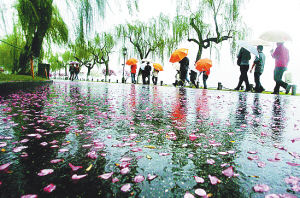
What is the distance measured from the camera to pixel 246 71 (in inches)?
358

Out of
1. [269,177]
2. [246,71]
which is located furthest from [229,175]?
[246,71]

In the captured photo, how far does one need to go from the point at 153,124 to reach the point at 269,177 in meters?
1.32

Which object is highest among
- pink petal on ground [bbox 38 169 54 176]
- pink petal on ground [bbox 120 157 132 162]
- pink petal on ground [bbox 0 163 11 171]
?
pink petal on ground [bbox 0 163 11 171]

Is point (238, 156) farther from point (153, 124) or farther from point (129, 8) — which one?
point (129, 8)

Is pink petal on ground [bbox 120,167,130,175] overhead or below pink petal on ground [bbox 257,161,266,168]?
overhead

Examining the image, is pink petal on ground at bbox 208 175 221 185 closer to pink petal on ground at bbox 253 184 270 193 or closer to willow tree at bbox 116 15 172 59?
pink petal on ground at bbox 253 184 270 193

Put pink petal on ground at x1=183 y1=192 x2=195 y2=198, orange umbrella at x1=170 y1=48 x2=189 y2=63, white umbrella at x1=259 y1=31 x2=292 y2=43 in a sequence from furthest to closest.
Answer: orange umbrella at x1=170 y1=48 x2=189 y2=63, white umbrella at x1=259 y1=31 x2=292 y2=43, pink petal on ground at x1=183 y1=192 x2=195 y2=198

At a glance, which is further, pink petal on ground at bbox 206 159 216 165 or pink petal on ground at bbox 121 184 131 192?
pink petal on ground at bbox 206 159 216 165

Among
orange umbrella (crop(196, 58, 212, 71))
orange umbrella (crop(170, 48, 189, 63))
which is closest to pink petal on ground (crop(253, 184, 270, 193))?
orange umbrella (crop(170, 48, 189, 63))

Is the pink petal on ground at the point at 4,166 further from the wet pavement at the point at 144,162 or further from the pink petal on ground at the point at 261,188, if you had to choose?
the pink petal on ground at the point at 261,188

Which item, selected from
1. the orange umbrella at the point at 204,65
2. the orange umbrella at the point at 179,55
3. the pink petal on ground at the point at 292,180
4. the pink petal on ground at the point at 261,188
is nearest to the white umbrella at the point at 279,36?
the orange umbrella at the point at 179,55

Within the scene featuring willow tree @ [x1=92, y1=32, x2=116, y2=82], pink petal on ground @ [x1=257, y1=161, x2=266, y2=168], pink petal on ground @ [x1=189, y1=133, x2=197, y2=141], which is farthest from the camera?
willow tree @ [x1=92, y1=32, x2=116, y2=82]

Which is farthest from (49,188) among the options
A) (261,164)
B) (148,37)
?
(148,37)

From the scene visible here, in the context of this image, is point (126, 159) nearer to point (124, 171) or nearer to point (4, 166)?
point (124, 171)
